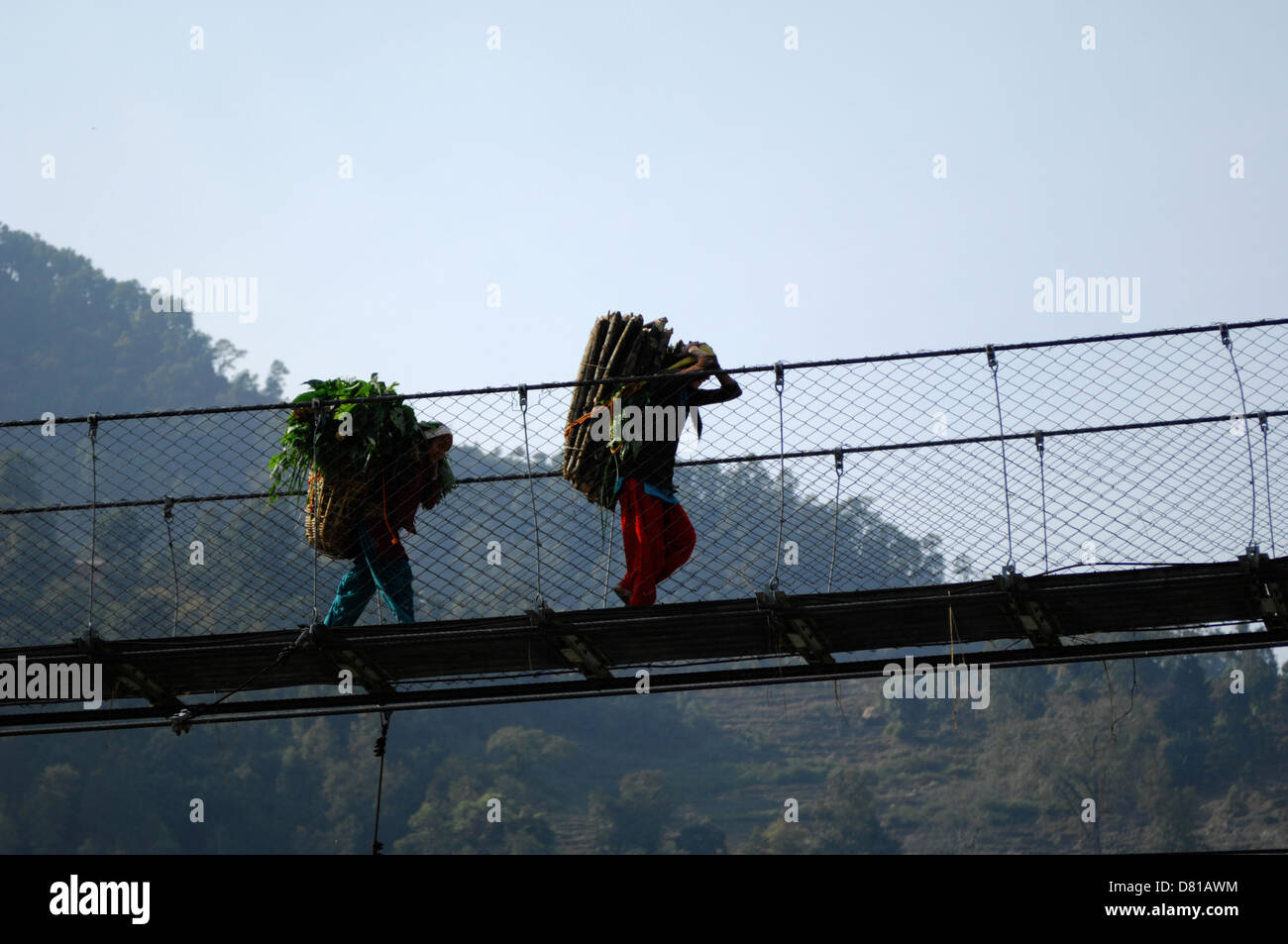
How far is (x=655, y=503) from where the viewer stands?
9.07 m

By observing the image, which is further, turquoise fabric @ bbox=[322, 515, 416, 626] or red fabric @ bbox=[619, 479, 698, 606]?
turquoise fabric @ bbox=[322, 515, 416, 626]

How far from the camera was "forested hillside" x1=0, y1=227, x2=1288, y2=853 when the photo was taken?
282 ft

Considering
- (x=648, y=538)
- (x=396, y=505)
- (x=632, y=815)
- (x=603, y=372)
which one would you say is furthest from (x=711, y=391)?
(x=632, y=815)

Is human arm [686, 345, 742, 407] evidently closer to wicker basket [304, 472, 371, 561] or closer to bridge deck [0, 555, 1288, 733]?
bridge deck [0, 555, 1288, 733]

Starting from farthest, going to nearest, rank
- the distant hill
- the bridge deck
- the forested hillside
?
the distant hill, the forested hillside, the bridge deck

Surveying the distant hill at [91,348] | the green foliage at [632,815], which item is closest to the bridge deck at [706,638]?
the green foliage at [632,815]

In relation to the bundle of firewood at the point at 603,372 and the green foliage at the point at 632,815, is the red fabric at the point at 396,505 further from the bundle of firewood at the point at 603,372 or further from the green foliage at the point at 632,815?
Result: the green foliage at the point at 632,815

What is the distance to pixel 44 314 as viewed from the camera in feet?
480

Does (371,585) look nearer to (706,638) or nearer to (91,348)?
(706,638)

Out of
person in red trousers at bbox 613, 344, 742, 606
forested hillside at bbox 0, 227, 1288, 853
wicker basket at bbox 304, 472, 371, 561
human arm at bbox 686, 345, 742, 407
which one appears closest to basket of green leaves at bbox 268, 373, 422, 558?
wicker basket at bbox 304, 472, 371, 561

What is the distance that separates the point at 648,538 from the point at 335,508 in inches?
72.2

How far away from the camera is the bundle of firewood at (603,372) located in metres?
9.27

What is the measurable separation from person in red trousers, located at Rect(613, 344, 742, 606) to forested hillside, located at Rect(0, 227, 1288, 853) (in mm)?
64493
